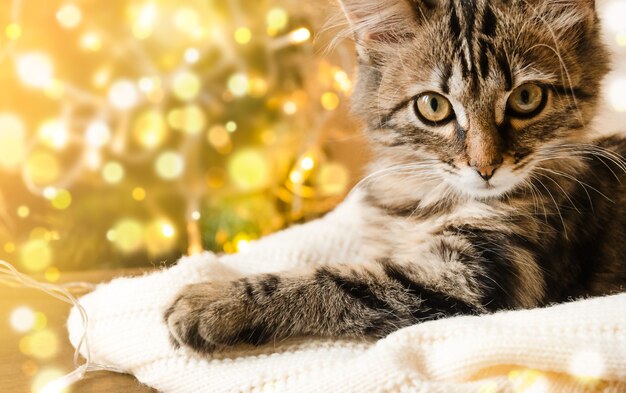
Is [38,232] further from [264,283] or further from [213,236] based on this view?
[264,283]

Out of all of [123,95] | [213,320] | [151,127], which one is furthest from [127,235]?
[213,320]

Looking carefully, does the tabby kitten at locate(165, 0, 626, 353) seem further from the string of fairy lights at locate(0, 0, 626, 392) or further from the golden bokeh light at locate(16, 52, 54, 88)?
the golden bokeh light at locate(16, 52, 54, 88)

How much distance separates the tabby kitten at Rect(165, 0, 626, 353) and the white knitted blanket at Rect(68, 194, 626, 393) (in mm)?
40

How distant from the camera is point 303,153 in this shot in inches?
83.1

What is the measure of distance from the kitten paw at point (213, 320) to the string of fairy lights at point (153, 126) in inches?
40.8

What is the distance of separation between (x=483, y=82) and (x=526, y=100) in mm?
81

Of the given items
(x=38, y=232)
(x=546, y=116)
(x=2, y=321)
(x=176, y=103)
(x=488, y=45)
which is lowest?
(x=38, y=232)

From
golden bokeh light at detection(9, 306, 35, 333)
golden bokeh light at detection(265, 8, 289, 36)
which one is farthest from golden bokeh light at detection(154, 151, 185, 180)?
golden bokeh light at detection(9, 306, 35, 333)

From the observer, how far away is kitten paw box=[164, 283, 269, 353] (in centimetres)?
80

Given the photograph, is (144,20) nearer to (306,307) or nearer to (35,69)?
(35,69)

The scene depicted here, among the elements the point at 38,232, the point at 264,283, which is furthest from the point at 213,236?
the point at 264,283

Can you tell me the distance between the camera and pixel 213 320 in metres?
0.81

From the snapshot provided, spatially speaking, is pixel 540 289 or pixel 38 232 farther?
pixel 38 232

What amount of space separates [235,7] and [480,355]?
1553 mm
